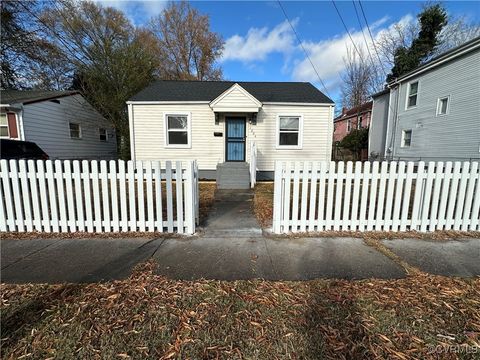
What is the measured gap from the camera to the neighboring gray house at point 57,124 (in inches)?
492

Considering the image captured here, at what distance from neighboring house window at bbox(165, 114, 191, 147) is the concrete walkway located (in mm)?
7459

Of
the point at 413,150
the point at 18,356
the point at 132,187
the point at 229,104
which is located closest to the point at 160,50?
the point at 229,104

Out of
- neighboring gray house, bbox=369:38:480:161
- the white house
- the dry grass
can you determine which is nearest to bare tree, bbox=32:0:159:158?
the white house

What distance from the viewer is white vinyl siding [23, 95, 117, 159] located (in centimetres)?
1316

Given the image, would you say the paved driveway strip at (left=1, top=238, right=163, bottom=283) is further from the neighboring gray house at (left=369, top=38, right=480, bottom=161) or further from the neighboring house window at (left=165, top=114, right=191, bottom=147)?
the neighboring gray house at (left=369, top=38, right=480, bottom=161)

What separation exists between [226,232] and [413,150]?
580 inches

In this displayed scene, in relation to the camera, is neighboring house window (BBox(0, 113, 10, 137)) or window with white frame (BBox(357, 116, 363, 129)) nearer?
neighboring house window (BBox(0, 113, 10, 137))

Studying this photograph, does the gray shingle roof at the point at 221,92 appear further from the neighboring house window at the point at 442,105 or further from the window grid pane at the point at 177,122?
the neighboring house window at the point at 442,105

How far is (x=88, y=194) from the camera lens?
13.0 feet

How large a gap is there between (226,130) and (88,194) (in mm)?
7665

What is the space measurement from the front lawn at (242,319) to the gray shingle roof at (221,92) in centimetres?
956

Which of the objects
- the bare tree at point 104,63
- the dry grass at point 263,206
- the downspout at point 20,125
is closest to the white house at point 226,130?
the dry grass at point 263,206

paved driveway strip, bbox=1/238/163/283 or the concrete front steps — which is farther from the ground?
the concrete front steps

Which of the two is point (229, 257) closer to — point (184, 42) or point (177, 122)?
point (177, 122)
